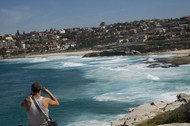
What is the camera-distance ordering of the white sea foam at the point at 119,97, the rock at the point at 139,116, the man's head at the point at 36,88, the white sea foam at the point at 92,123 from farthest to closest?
1. the white sea foam at the point at 119,97
2. the white sea foam at the point at 92,123
3. the rock at the point at 139,116
4. the man's head at the point at 36,88

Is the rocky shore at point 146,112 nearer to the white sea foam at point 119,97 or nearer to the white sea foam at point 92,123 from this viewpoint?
Answer: the white sea foam at point 92,123

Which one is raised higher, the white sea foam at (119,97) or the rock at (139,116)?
the rock at (139,116)

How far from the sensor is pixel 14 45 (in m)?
164

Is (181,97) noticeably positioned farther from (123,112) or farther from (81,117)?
(81,117)

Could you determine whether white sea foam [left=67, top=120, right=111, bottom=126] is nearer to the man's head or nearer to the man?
the man

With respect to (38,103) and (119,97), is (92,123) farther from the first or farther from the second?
(38,103)

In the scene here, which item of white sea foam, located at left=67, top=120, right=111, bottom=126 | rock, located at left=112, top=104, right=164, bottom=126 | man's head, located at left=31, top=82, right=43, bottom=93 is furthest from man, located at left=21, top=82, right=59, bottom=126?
white sea foam, located at left=67, top=120, right=111, bottom=126

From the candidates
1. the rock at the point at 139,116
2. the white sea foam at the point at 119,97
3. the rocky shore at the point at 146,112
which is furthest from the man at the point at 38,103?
the white sea foam at the point at 119,97

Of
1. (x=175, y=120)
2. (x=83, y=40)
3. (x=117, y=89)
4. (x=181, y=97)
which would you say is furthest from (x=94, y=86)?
(x=83, y=40)

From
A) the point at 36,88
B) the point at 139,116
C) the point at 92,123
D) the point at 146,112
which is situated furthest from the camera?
the point at 92,123

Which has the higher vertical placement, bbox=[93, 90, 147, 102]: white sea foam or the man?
the man

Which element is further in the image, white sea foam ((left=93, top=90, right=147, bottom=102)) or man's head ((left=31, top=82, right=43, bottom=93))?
white sea foam ((left=93, top=90, right=147, bottom=102))

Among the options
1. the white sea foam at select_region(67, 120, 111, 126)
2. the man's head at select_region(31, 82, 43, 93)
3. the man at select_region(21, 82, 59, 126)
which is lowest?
the white sea foam at select_region(67, 120, 111, 126)

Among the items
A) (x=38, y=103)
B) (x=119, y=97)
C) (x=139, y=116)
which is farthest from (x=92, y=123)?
(x=38, y=103)
